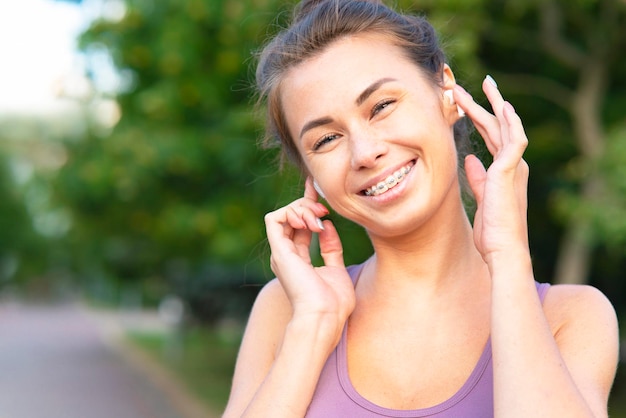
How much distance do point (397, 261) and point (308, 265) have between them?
0.23 metres

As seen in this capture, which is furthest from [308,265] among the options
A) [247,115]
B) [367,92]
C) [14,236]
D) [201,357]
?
[14,236]

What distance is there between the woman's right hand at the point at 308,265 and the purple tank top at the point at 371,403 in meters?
0.10

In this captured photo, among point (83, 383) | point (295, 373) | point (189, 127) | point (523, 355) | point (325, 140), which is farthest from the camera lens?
point (83, 383)

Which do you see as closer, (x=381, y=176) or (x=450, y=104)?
(x=381, y=176)

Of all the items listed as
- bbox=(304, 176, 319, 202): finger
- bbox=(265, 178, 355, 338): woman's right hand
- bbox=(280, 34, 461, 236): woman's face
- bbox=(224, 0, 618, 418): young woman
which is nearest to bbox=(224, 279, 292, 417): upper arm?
bbox=(224, 0, 618, 418): young woman

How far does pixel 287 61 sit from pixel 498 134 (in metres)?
0.57

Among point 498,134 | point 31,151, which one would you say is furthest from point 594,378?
point 31,151

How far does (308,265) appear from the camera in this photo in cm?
217

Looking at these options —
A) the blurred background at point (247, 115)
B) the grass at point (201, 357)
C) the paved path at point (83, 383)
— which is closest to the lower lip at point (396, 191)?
the blurred background at point (247, 115)

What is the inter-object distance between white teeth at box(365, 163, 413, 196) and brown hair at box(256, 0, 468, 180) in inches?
10.8

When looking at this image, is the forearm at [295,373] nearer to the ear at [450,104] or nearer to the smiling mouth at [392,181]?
the smiling mouth at [392,181]

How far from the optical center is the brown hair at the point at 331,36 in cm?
210

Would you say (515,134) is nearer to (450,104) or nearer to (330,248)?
(450,104)

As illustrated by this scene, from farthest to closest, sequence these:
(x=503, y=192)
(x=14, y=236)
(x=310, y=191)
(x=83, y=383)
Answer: (x=14, y=236) < (x=83, y=383) < (x=310, y=191) < (x=503, y=192)
